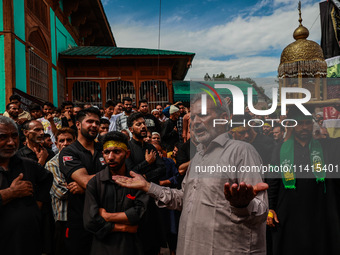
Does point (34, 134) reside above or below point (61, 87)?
below

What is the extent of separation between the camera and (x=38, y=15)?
10953 mm

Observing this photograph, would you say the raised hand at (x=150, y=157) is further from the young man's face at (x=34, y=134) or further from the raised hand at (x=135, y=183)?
the young man's face at (x=34, y=134)

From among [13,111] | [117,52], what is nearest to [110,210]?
[13,111]

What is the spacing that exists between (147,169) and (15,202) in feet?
5.03

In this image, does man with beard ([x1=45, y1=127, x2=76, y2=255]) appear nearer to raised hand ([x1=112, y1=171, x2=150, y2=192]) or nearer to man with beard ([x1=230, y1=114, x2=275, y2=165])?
raised hand ([x1=112, y1=171, x2=150, y2=192])

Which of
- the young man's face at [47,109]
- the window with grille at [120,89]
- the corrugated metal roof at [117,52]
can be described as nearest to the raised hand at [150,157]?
the young man's face at [47,109]

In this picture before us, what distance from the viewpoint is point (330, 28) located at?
44.4ft

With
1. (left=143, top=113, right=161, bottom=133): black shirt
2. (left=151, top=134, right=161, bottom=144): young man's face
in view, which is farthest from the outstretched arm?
(left=143, top=113, right=161, bottom=133): black shirt

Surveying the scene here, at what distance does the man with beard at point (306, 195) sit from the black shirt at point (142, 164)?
4.47 feet

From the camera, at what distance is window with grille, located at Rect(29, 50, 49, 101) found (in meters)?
10.3

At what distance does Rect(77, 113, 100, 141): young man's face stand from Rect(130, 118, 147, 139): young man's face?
2.28ft

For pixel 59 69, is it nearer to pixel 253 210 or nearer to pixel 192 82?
pixel 192 82

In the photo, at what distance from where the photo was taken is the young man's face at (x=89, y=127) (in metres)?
3.52

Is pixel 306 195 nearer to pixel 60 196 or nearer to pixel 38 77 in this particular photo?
pixel 60 196
